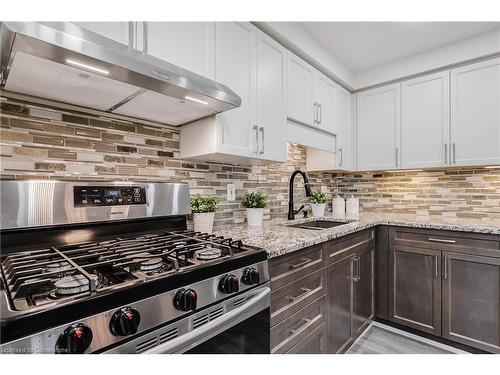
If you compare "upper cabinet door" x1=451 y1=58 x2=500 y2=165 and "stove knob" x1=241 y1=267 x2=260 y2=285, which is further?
"upper cabinet door" x1=451 y1=58 x2=500 y2=165

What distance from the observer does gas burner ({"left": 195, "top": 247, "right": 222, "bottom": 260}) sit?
1.07 meters

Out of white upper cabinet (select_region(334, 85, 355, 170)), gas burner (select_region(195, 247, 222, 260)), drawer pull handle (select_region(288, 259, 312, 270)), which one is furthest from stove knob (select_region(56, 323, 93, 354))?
white upper cabinet (select_region(334, 85, 355, 170))

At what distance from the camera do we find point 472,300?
197 cm

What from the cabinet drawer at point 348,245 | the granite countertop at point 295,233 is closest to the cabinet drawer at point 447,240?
the granite countertop at point 295,233

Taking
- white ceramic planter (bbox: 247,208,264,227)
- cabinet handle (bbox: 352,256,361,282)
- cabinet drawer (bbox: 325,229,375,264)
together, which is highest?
white ceramic planter (bbox: 247,208,264,227)

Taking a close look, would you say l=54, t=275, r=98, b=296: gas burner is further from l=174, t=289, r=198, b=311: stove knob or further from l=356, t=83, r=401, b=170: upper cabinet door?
l=356, t=83, r=401, b=170: upper cabinet door

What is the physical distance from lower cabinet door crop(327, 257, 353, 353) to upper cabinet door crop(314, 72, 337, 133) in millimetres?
1265

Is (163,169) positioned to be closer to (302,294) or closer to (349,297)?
(302,294)

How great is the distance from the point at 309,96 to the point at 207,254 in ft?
5.83

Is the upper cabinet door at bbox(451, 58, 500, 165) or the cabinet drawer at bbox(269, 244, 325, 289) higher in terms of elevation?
the upper cabinet door at bbox(451, 58, 500, 165)

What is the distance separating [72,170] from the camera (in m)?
1.31

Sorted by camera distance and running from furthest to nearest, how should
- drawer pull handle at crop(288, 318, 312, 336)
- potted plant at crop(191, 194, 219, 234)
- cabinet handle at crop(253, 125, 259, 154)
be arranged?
cabinet handle at crop(253, 125, 259, 154), potted plant at crop(191, 194, 219, 234), drawer pull handle at crop(288, 318, 312, 336)

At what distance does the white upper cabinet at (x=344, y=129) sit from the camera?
2.83 m
